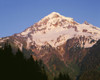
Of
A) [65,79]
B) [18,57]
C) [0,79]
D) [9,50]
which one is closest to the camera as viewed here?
[0,79]

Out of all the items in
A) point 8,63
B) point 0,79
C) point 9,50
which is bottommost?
point 0,79

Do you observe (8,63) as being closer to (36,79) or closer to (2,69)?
(2,69)

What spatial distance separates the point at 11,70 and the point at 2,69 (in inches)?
125

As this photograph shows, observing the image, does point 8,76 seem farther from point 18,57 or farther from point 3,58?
point 18,57

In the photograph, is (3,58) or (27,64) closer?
(3,58)

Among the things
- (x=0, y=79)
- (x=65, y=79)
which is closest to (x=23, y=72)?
(x=0, y=79)

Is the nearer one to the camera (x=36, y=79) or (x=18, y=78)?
(x=18, y=78)

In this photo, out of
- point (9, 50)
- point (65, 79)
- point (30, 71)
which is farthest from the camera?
point (65, 79)

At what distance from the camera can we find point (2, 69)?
68.4 m

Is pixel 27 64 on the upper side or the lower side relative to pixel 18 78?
upper

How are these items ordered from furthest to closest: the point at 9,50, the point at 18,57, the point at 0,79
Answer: the point at 18,57
the point at 9,50
the point at 0,79

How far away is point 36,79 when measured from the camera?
9038cm

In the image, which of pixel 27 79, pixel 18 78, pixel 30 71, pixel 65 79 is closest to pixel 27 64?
pixel 30 71

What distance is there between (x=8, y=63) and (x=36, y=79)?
837 inches
